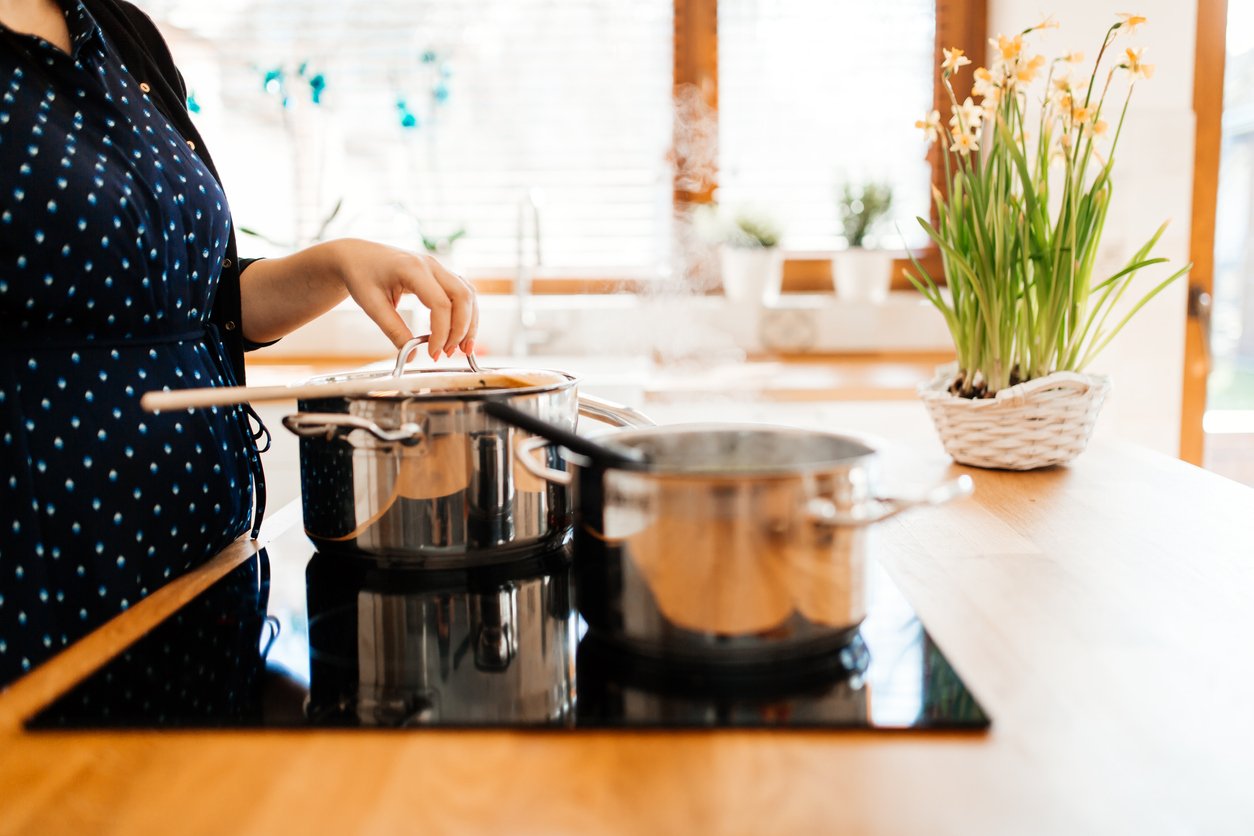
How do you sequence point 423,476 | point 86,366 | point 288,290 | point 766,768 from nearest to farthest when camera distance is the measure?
point 766,768
point 423,476
point 86,366
point 288,290

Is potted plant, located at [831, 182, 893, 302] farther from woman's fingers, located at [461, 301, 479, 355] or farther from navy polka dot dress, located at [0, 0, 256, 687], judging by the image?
navy polka dot dress, located at [0, 0, 256, 687]

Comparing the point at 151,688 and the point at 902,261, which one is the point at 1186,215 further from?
the point at 151,688

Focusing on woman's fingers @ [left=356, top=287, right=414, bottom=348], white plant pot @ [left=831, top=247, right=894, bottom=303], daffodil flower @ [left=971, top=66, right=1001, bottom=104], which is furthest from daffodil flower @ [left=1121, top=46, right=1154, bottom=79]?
white plant pot @ [left=831, top=247, right=894, bottom=303]

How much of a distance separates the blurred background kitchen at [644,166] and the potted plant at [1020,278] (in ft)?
4.20

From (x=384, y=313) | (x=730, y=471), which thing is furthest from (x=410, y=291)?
(x=730, y=471)

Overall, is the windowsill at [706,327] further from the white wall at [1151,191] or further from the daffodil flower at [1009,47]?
the daffodil flower at [1009,47]

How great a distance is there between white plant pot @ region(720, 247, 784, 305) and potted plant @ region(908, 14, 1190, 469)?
4.81 feet

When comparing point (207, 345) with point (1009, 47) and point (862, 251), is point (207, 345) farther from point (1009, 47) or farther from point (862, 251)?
point (862, 251)

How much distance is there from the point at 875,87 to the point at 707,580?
8.13ft

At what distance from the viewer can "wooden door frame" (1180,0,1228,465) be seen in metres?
2.41

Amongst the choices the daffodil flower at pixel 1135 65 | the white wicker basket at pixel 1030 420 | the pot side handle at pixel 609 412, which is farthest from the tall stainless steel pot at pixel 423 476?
the daffodil flower at pixel 1135 65

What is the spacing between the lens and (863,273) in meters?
2.64

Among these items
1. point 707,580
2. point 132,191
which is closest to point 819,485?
point 707,580

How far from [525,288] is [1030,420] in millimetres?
1792
